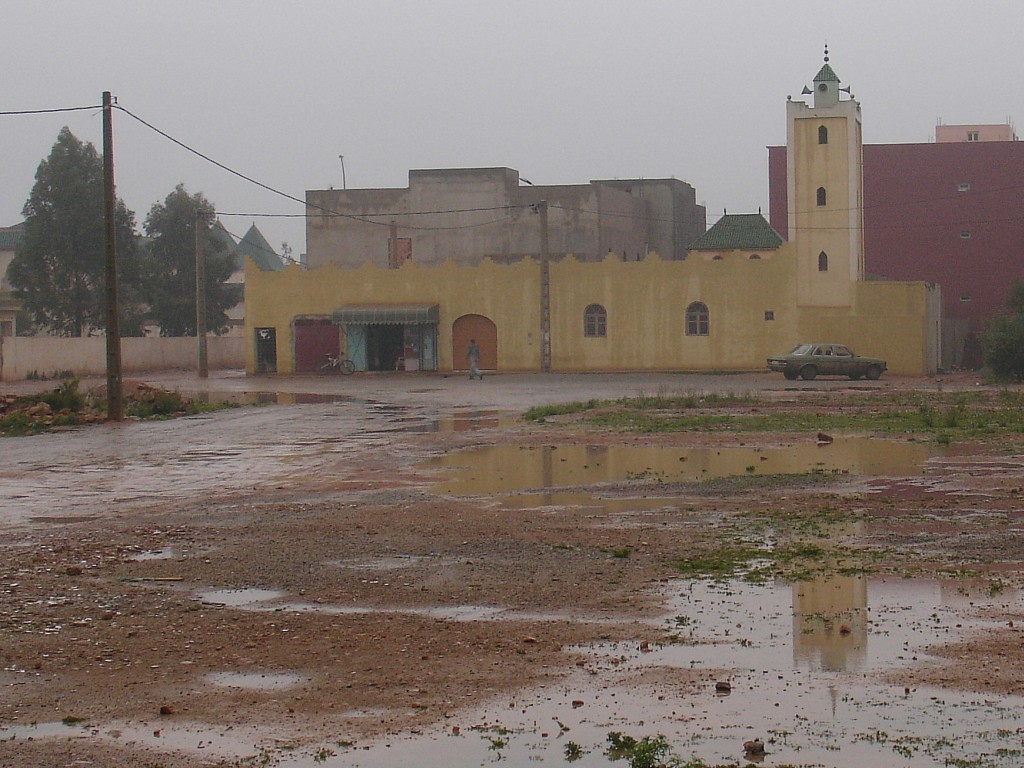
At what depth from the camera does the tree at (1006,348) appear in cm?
4175

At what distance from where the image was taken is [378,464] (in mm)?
19453

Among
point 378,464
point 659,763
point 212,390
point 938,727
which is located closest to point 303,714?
point 659,763

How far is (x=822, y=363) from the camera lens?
155 ft

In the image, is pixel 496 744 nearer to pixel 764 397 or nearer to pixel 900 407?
pixel 900 407

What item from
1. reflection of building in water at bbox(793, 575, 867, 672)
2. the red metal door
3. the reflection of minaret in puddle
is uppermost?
the red metal door

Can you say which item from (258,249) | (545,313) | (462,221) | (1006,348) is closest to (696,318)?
(545,313)

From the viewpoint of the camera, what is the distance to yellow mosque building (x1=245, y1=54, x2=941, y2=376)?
179 ft

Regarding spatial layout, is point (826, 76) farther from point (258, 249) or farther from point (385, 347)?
point (258, 249)

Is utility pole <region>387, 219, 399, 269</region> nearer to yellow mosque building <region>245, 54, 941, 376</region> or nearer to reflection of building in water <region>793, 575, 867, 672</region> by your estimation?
yellow mosque building <region>245, 54, 941, 376</region>

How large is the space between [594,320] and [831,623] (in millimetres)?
49112

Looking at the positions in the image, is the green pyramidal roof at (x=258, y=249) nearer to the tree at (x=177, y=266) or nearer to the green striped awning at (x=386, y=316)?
the tree at (x=177, y=266)

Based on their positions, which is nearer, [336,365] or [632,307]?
[632,307]

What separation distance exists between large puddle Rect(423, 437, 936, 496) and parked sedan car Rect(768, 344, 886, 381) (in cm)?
2606

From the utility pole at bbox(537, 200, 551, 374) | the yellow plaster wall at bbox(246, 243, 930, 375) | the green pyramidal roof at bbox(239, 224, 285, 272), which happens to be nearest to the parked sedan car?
the yellow plaster wall at bbox(246, 243, 930, 375)
